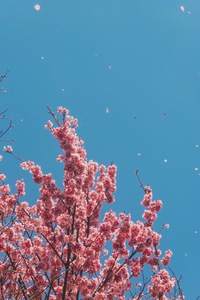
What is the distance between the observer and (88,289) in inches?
267

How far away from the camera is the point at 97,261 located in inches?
280

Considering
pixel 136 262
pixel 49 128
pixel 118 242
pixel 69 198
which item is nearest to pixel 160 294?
pixel 136 262

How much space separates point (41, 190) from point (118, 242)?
200cm

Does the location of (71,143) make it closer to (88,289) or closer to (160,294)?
(88,289)

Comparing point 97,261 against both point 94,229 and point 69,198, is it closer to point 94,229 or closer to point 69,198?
point 94,229

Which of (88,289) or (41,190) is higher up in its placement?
(41,190)

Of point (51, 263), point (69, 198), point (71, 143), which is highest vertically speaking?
point (71, 143)

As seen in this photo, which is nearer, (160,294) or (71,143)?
(71,143)

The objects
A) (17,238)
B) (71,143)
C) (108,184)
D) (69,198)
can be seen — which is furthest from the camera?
(108,184)

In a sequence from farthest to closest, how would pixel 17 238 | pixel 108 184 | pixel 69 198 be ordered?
pixel 108 184
pixel 17 238
pixel 69 198

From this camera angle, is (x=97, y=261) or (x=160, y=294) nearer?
(x=97, y=261)

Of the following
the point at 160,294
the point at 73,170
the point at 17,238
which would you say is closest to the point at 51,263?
the point at 17,238

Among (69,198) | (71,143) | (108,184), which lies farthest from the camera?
(108,184)

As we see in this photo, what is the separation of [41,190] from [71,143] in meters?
1.24
